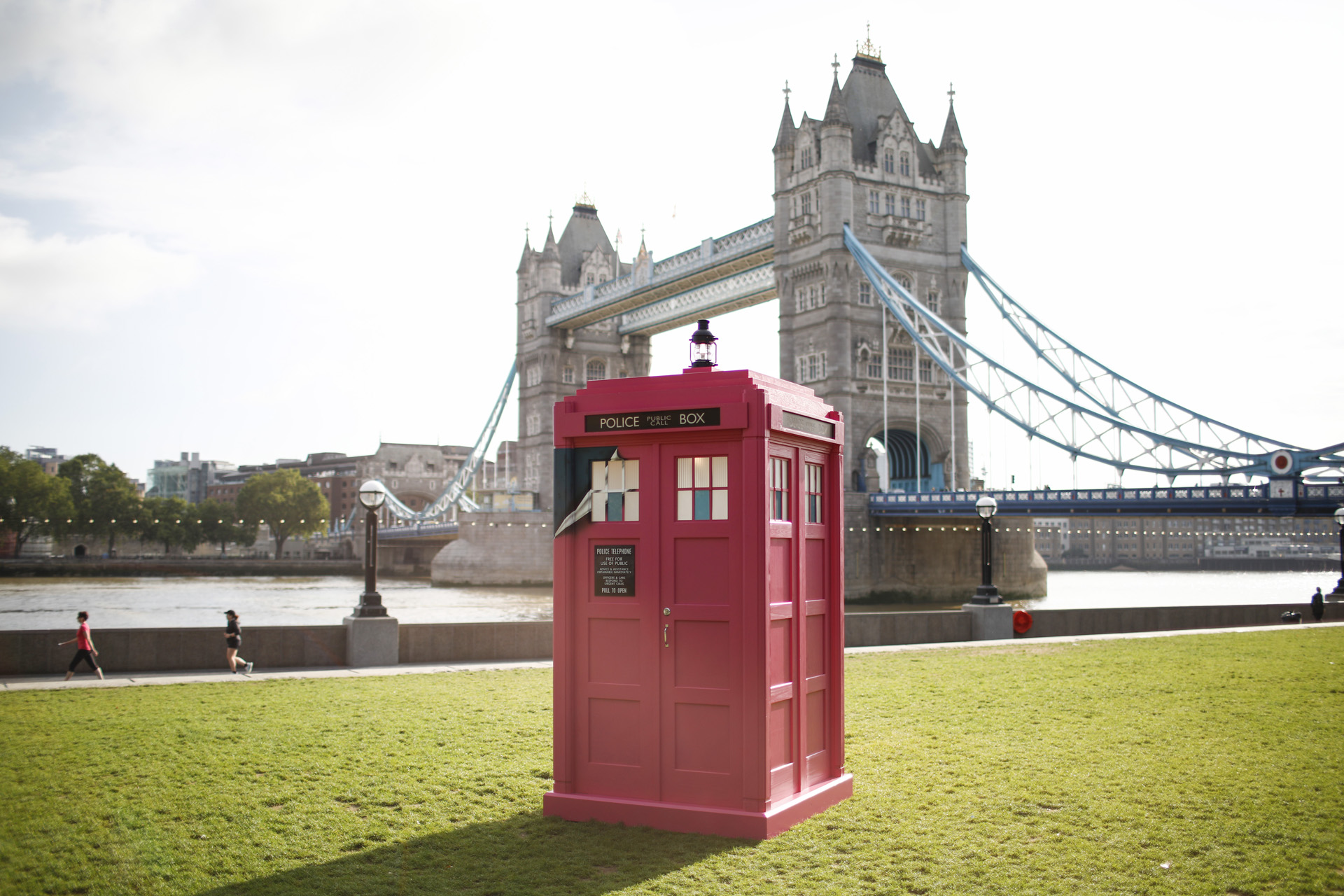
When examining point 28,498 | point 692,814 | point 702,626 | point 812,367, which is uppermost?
point 812,367

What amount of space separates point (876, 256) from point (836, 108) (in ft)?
24.1

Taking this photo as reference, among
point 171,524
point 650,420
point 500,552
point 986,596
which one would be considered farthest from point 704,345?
point 171,524

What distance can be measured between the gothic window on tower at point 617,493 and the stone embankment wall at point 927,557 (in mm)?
39105

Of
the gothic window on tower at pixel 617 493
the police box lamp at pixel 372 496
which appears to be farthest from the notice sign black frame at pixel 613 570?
the police box lamp at pixel 372 496

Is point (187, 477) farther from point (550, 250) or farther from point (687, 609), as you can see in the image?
point (687, 609)

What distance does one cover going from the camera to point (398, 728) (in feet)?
30.4

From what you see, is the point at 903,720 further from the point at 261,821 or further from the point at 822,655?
the point at 261,821

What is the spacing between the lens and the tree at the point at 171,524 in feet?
309

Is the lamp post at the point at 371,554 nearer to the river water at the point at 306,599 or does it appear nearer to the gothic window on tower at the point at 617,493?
the gothic window on tower at the point at 617,493

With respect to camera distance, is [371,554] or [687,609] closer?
[687,609]

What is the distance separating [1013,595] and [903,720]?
4110cm

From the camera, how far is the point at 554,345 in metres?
78.8

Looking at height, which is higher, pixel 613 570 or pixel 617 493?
pixel 617 493

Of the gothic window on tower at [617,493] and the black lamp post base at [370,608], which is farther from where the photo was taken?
the black lamp post base at [370,608]
